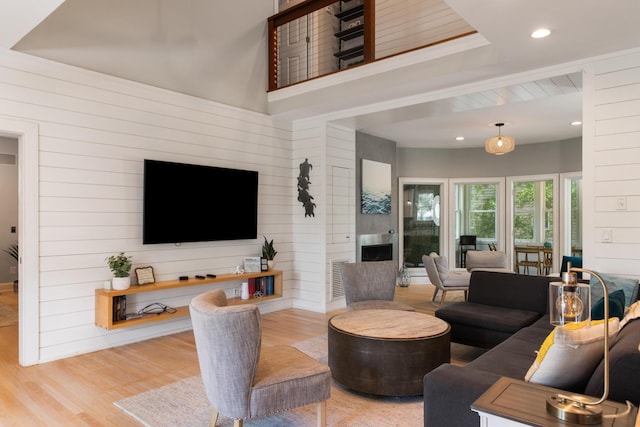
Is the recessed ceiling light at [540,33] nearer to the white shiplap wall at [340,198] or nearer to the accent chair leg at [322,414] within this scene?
the accent chair leg at [322,414]

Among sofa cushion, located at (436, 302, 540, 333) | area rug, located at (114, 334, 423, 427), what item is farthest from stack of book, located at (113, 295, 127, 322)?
sofa cushion, located at (436, 302, 540, 333)

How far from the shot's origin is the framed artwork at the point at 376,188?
6887 millimetres

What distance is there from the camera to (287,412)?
2.89 metres

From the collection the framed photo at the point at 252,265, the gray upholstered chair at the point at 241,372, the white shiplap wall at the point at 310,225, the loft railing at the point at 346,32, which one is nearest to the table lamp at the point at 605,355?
the gray upholstered chair at the point at 241,372

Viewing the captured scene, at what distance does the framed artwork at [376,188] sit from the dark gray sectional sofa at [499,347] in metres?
2.66

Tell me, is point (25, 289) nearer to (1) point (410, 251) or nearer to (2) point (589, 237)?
(2) point (589, 237)

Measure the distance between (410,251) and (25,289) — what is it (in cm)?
652

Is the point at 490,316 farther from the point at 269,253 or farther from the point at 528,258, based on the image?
the point at 528,258

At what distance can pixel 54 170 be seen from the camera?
3928mm

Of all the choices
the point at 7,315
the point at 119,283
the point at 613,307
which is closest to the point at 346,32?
the point at 119,283

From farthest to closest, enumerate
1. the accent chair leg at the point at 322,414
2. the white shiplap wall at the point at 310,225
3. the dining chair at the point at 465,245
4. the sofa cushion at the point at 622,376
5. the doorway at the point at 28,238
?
the dining chair at the point at 465,245 < the white shiplap wall at the point at 310,225 < the doorway at the point at 28,238 < the accent chair leg at the point at 322,414 < the sofa cushion at the point at 622,376

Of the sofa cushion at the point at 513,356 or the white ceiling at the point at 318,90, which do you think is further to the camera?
the white ceiling at the point at 318,90

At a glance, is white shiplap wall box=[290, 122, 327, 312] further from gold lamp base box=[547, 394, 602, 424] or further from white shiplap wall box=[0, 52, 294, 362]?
gold lamp base box=[547, 394, 602, 424]

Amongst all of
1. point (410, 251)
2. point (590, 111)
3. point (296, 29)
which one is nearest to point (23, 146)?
point (296, 29)
